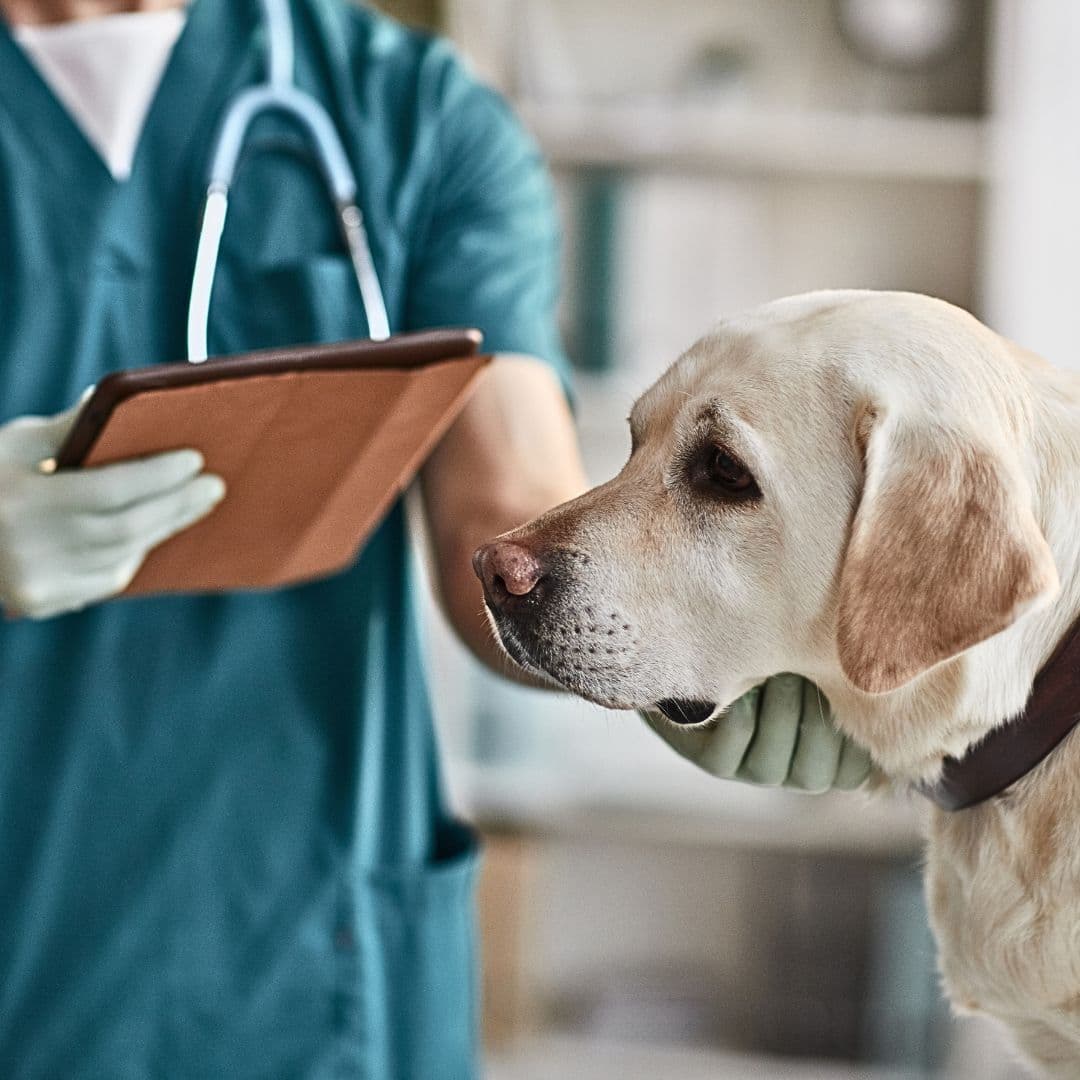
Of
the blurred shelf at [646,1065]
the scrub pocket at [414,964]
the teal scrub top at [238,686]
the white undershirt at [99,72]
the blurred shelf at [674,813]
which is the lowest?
the blurred shelf at [646,1065]

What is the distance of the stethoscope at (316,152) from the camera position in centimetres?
92

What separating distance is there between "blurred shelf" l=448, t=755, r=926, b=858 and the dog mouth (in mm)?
1257

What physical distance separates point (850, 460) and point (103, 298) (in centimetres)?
57

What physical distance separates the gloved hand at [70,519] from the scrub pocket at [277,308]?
176 mm

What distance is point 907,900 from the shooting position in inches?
75.5

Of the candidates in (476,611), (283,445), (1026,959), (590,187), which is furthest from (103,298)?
(590,187)

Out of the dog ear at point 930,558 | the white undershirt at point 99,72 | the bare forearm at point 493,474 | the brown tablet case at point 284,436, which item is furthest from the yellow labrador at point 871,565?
the white undershirt at point 99,72

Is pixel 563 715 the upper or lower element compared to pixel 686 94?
lower

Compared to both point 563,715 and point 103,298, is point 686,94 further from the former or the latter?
point 103,298

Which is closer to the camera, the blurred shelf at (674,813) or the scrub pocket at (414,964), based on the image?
the scrub pocket at (414,964)

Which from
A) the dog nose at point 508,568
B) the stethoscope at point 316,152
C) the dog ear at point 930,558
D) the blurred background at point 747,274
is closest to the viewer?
the dog ear at point 930,558

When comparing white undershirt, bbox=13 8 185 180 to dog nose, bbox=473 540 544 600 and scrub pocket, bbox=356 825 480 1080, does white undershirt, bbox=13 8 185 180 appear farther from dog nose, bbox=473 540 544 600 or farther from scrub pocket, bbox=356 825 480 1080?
scrub pocket, bbox=356 825 480 1080

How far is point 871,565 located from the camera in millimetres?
627

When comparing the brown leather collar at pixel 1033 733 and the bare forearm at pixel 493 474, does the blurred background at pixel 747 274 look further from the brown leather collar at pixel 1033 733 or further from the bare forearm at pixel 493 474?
the brown leather collar at pixel 1033 733
